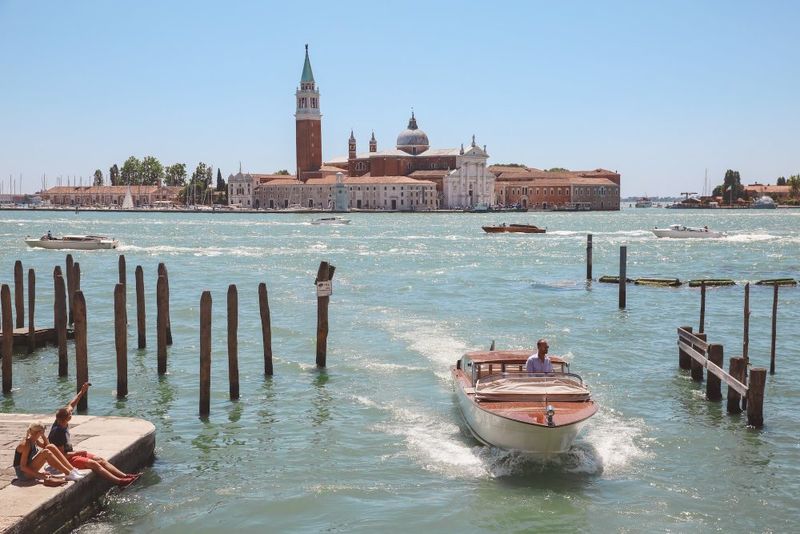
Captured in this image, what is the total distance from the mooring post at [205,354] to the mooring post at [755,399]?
7.34 metres

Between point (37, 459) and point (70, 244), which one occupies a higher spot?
point (37, 459)

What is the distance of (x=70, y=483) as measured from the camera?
9438 millimetres

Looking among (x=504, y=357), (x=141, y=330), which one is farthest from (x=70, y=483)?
(x=141, y=330)

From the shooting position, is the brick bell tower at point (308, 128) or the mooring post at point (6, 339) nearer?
the mooring post at point (6, 339)

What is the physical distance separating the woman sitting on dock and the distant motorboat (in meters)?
196

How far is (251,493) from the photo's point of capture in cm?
1106

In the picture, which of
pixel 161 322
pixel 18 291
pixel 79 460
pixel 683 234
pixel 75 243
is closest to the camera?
pixel 79 460

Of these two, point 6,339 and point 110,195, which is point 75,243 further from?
point 110,195

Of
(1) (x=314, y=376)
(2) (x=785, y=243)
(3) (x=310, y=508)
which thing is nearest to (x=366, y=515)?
(3) (x=310, y=508)

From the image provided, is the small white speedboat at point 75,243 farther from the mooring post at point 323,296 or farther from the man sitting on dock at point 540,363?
the man sitting on dock at point 540,363

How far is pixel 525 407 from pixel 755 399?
370 centimetres

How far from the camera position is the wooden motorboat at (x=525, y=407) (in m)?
11.2

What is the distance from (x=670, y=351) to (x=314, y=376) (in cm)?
762

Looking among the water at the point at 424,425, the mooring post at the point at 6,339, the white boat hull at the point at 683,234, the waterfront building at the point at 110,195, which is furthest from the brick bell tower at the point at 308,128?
the mooring post at the point at 6,339
